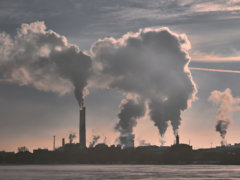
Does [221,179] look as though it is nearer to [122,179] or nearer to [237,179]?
[237,179]

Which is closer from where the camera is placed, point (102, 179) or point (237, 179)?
point (237, 179)

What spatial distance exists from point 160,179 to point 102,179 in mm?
13729

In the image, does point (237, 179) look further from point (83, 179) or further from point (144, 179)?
point (83, 179)

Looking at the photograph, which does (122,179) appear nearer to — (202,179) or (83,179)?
(83,179)

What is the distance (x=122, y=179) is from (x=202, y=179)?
17986mm

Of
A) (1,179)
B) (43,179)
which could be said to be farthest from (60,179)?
(1,179)

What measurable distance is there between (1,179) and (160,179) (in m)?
37.4

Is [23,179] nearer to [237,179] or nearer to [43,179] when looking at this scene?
[43,179]

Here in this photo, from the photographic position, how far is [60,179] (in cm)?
12462

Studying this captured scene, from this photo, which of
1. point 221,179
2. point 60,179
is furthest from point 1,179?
point 221,179

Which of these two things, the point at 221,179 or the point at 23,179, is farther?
the point at 23,179

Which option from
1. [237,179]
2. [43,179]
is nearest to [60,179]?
[43,179]

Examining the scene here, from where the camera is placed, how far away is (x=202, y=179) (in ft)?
391

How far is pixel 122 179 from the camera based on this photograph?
123 m
